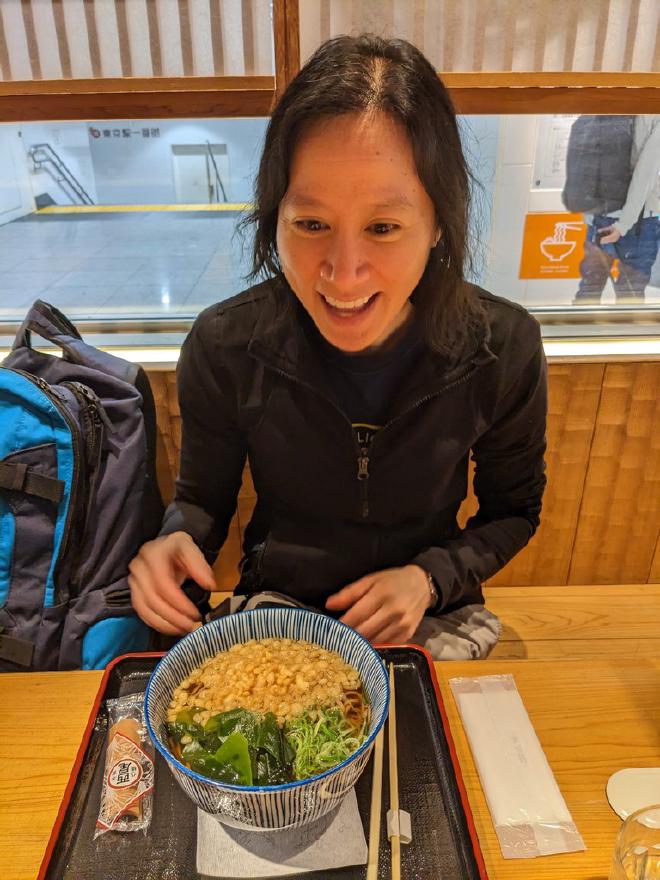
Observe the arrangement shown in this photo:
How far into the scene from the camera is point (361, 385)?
1.30 metres

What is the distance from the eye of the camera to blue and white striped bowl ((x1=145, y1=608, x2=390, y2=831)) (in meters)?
0.71

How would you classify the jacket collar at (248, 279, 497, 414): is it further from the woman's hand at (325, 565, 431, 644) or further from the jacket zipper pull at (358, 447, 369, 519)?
the woman's hand at (325, 565, 431, 644)

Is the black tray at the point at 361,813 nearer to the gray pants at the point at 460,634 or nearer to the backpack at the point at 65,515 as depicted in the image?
the gray pants at the point at 460,634

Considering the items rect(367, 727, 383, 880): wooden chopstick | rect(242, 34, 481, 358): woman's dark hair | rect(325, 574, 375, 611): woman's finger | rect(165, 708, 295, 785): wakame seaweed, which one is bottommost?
rect(325, 574, 375, 611): woman's finger

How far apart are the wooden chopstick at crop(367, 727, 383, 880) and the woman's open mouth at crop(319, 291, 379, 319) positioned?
63 centimetres

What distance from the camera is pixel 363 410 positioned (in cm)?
130

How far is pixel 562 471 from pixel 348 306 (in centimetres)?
131

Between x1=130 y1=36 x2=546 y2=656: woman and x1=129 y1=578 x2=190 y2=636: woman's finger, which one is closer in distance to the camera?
x1=130 y1=36 x2=546 y2=656: woman

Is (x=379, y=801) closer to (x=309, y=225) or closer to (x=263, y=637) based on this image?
(x=263, y=637)

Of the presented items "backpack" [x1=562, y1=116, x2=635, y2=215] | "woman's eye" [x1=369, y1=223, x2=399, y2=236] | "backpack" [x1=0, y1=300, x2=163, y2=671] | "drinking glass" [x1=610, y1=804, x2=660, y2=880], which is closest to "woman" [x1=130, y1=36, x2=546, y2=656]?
"woman's eye" [x1=369, y1=223, x2=399, y2=236]

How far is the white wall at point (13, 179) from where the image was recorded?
2.14 m

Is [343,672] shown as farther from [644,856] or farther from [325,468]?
[325,468]

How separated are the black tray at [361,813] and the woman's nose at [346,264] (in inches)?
24.2

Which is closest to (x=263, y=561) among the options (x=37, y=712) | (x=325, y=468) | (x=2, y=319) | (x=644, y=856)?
(x=325, y=468)
